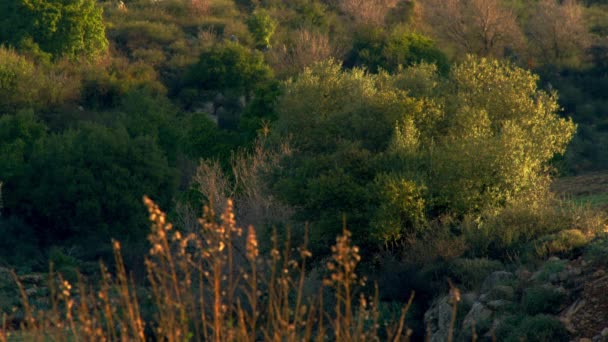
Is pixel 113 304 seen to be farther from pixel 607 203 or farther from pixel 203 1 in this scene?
pixel 203 1

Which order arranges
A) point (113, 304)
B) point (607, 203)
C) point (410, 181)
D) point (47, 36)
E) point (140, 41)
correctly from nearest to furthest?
point (113, 304)
point (410, 181)
point (607, 203)
point (47, 36)
point (140, 41)

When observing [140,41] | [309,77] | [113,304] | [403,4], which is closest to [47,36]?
[140,41]

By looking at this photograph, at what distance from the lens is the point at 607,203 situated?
98.9 feet

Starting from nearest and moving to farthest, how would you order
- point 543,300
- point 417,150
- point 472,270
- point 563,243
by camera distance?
point 543,300
point 563,243
point 472,270
point 417,150

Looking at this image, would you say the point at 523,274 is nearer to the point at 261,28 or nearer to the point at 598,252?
the point at 598,252

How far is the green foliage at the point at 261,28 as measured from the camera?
73938 millimetres

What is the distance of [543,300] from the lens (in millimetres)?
19516

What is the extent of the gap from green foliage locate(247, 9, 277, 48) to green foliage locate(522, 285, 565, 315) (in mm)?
54522

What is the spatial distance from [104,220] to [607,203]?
25.9 m

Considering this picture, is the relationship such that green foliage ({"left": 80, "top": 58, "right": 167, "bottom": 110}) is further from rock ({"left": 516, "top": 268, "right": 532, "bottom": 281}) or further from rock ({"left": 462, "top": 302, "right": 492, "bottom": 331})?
rock ({"left": 462, "top": 302, "right": 492, "bottom": 331})

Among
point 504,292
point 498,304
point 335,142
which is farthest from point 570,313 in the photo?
point 335,142

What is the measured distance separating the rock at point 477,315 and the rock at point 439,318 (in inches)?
15.8

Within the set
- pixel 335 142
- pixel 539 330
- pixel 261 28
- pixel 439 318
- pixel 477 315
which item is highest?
pixel 335 142

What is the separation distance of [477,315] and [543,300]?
4.85ft
